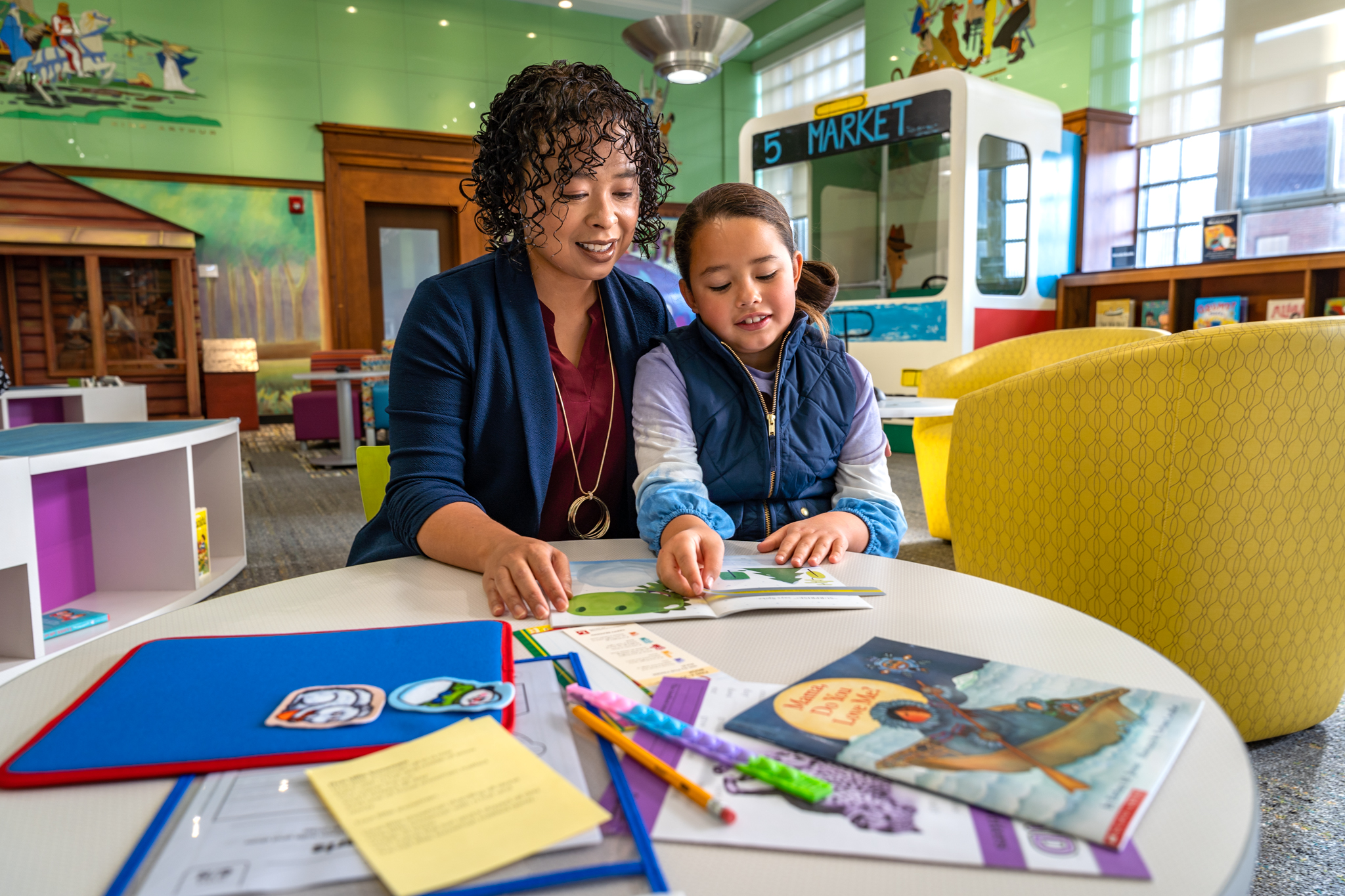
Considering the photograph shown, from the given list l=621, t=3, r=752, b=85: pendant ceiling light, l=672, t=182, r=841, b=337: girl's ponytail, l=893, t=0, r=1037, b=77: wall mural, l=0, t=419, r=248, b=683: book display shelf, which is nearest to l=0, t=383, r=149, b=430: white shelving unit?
l=0, t=419, r=248, b=683: book display shelf

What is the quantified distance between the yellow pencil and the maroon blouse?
0.73 m

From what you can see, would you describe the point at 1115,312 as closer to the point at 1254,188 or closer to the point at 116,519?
the point at 1254,188

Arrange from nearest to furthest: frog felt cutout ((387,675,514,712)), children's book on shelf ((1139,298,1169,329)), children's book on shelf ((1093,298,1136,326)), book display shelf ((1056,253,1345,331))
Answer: frog felt cutout ((387,675,514,712))
book display shelf ((1056,253,1345,331))
children's book on shelf ((1139,298,1169,329))
children's book on shelf ((1093,298,1136,326))

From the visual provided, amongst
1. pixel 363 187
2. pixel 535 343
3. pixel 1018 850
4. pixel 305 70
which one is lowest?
pixel 1018 850

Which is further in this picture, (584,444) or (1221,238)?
(1221,238)

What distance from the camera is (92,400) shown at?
14.3 feet

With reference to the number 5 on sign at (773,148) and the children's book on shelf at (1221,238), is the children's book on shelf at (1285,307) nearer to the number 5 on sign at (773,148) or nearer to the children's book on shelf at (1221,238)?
the children's book on shelf at (1221,238)

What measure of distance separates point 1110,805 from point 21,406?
5.60 m

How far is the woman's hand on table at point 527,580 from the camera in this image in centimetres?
74

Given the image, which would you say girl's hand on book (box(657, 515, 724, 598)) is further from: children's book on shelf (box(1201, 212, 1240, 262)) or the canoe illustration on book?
children's book on shelf (box(1201, 212, 1240, 262))

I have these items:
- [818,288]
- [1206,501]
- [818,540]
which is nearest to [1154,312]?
[1206,501]

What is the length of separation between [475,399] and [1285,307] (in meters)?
4.81

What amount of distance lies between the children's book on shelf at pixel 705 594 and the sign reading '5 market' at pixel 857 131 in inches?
198

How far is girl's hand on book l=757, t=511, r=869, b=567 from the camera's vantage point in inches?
35.9
